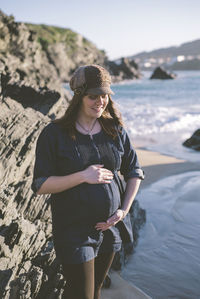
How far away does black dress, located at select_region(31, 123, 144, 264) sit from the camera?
2.54 meters

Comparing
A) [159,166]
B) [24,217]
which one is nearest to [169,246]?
[24,217]

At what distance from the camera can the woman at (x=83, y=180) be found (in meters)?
2.54

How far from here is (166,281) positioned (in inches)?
181

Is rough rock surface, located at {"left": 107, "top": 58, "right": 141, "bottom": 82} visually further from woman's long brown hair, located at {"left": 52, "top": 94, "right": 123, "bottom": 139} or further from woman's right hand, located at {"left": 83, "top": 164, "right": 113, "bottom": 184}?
woman's right hand, located at {"left": 83, "top": 164, "right": 113, "bottom": 184}

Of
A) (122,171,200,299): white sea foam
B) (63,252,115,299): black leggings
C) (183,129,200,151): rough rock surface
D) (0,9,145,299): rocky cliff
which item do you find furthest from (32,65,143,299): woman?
(183,129,200,151): rough rock surface

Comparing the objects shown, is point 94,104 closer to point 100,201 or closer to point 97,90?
point 97,90

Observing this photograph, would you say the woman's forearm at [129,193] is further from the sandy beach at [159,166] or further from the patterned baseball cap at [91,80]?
the sandy beach at [159,166]

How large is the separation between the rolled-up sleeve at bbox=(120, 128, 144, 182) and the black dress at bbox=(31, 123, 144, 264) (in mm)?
175

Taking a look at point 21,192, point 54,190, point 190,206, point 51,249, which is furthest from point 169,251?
point 54,190

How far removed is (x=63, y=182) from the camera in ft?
8.17

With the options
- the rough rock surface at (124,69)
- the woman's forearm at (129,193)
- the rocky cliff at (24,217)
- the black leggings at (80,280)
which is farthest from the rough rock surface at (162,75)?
the black leggings at (80,280)

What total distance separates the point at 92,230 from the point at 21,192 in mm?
2135

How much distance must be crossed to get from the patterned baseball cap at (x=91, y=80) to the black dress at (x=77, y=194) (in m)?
0.35

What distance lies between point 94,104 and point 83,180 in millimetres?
621
